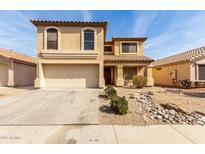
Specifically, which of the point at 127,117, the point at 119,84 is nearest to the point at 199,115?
the point at 127,117

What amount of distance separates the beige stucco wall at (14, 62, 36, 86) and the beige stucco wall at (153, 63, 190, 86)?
742 inches

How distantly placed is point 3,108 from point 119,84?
11.8 meters

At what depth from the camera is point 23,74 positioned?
18.3 metres

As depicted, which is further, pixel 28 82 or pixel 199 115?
pixel 28 82

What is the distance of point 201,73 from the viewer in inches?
634

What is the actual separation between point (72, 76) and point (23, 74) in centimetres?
822

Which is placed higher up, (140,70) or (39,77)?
(140,70)

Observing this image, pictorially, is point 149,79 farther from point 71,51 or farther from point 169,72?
point 71,51

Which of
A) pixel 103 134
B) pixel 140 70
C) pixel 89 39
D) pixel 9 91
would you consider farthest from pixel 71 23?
pixel 103 134

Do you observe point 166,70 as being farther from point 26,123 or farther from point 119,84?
point 26,123

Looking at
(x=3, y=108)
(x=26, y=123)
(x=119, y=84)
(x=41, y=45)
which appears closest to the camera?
(x=26, y=123)

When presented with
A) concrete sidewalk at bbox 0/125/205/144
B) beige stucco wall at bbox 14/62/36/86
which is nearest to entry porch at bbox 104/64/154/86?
beige stucco wall at bbox 14/62/36/86

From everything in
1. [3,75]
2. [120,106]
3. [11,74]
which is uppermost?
[11,74]

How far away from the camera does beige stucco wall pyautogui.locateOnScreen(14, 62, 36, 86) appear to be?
55.1ft
